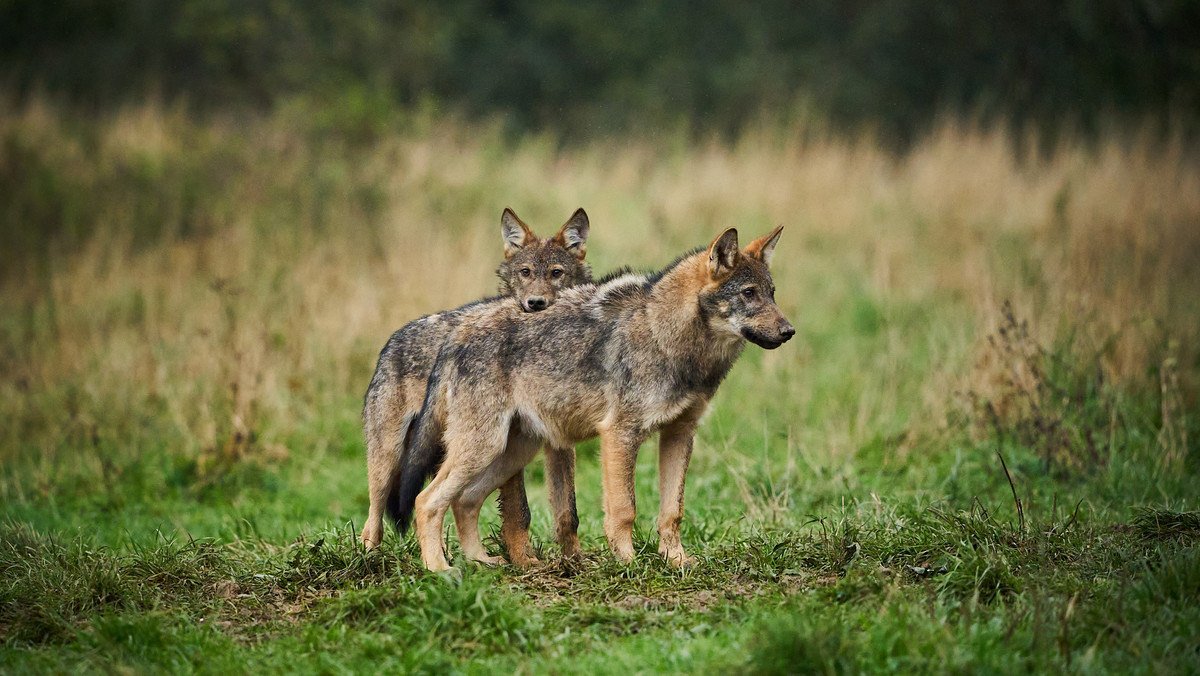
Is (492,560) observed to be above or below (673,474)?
below

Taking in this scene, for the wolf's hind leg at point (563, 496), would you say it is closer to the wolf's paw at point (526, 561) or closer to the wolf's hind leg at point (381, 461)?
the wolf's paw at point (526, 561)

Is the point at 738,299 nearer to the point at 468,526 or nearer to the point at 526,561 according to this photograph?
the point at 526,561

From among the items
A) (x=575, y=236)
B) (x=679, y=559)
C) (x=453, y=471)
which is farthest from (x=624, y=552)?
(x=575, y=236)

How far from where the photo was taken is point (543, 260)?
8188 mm

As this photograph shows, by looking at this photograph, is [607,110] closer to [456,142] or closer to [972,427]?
[456,142]

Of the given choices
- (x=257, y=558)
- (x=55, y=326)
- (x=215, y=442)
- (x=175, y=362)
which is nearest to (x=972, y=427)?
(x=257, y=558)

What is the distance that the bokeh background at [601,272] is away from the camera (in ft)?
18.1

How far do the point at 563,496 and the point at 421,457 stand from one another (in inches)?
34.8

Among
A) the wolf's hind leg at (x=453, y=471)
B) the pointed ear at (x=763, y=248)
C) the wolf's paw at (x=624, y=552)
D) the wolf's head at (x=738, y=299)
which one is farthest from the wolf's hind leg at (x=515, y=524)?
the pointed ear at (x=763, y=248)

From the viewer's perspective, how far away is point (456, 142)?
18.6 m

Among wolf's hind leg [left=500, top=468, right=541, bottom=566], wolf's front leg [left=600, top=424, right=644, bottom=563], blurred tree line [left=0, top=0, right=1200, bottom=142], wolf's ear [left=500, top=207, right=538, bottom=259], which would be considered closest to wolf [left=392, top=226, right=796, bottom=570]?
wolf's front leg [left=600, top=424, right=644, bottom=563]

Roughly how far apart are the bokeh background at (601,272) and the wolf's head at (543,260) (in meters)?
1.81

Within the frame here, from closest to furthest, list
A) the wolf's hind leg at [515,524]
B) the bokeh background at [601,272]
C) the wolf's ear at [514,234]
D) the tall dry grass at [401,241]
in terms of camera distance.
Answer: the bokeh background at [601,272] → the wolf's hind leg at [515,524] → the wolf's ear at [514,234] → the tall dry grass at [401,241]

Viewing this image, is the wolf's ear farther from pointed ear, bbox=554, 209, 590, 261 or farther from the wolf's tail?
the wolf's tail
